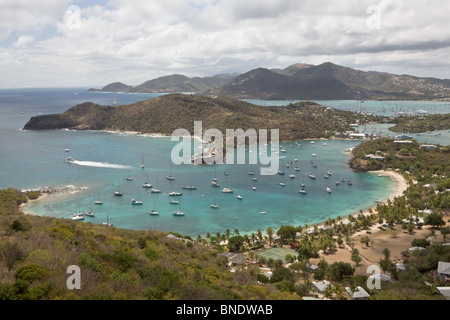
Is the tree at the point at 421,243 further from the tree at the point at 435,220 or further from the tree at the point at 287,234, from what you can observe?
the tree at the point at 287,234

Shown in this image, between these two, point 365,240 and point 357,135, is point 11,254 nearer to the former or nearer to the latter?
point 365,240

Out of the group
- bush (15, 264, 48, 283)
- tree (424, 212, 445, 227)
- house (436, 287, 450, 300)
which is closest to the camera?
bush (15, 264, 48, 283)

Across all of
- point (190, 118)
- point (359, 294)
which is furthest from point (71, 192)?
point (190, 118)

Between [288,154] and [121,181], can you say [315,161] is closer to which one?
[288,154]

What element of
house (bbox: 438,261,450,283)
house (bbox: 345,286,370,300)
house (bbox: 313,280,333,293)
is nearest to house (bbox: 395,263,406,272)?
house (bbox: 438,261,450,283)

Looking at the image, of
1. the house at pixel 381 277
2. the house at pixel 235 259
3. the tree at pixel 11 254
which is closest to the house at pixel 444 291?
the house at pixel 381 277

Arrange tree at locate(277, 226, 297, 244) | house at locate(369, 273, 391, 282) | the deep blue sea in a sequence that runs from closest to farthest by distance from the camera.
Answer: house at locate(369, 273, 391, 282), tree at locate(277, 226, 297, 244), the deep blue sea

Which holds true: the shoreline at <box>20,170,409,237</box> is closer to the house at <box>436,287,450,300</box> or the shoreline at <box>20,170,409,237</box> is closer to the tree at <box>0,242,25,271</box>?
the house at <box>436,287,450,300</box>
